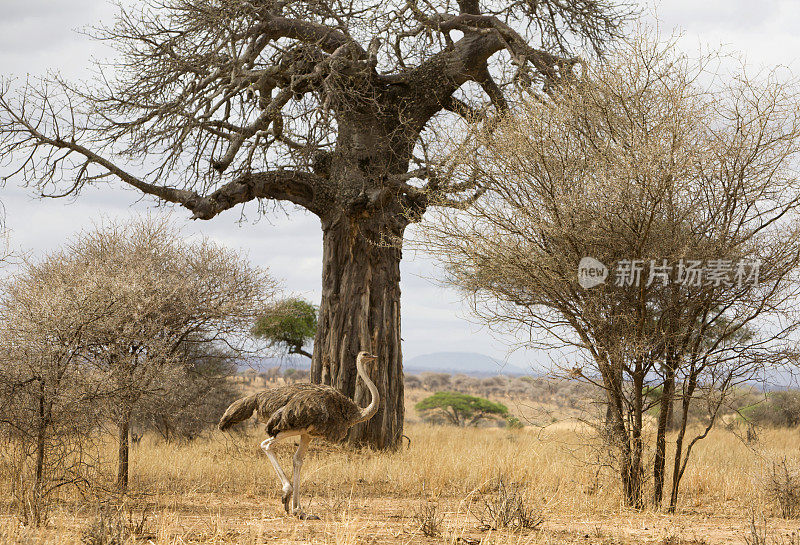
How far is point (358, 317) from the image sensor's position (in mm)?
12562

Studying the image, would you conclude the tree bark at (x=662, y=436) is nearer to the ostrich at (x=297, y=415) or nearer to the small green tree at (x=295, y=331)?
the ostrich at (x=297, y=415)

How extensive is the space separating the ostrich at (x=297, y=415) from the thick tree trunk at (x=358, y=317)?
14.7 feet

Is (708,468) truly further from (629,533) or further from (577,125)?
(577,125)

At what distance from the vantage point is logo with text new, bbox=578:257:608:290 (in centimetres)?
768

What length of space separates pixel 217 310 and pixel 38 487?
4.75 m

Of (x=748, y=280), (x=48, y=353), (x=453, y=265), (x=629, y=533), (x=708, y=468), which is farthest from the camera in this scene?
(x=708, y=468)

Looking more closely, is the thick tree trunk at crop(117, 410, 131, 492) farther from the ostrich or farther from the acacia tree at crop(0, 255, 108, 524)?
the ostrich

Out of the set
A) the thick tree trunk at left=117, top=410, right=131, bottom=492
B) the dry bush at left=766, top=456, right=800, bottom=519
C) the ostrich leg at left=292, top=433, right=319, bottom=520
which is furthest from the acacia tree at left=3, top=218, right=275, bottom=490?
the dry bush at left=766, top=456, right=800, bottom=519

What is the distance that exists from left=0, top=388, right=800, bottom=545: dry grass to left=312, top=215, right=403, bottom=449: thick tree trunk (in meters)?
0.82

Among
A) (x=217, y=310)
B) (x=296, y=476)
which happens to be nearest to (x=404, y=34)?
(x=217, y=310)

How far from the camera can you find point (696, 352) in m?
7.82

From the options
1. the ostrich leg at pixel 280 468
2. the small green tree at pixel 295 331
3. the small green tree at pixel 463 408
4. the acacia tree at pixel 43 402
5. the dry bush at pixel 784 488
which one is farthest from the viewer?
the small green tree at pixel 463 408

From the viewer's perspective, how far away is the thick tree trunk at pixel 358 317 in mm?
12531

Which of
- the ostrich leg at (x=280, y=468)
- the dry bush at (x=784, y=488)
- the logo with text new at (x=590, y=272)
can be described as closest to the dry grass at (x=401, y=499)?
the dry bush at (x=784, y=488)
